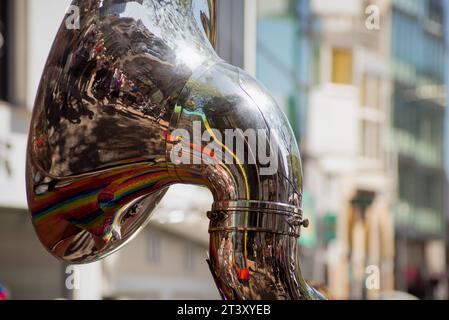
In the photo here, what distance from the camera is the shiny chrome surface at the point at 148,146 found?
3.34ft

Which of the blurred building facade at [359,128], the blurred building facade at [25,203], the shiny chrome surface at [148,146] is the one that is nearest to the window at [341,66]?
the blurred building facade at [359,128]

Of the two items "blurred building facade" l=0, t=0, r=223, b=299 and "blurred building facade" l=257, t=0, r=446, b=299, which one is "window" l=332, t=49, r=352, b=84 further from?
"blurred building facade" l=0, t=0, r=223, b=299

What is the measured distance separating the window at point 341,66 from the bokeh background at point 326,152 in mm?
25

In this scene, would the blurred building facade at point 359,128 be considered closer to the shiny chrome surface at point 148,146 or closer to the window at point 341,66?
the window at point 341,66

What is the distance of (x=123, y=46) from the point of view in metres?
1.10

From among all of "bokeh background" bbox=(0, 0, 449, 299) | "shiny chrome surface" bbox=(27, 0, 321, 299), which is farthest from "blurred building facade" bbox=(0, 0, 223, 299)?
"shiny chrome surface" bbox=(27, 0, 321, 299)

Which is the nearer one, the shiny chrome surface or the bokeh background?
the shiny chrome surface

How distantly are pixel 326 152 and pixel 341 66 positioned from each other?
75.3 inches

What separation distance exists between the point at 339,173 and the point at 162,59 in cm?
1377

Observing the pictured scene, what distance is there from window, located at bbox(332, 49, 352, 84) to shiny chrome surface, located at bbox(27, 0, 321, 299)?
13404 millimetres

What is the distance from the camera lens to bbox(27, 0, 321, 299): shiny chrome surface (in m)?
1.02
